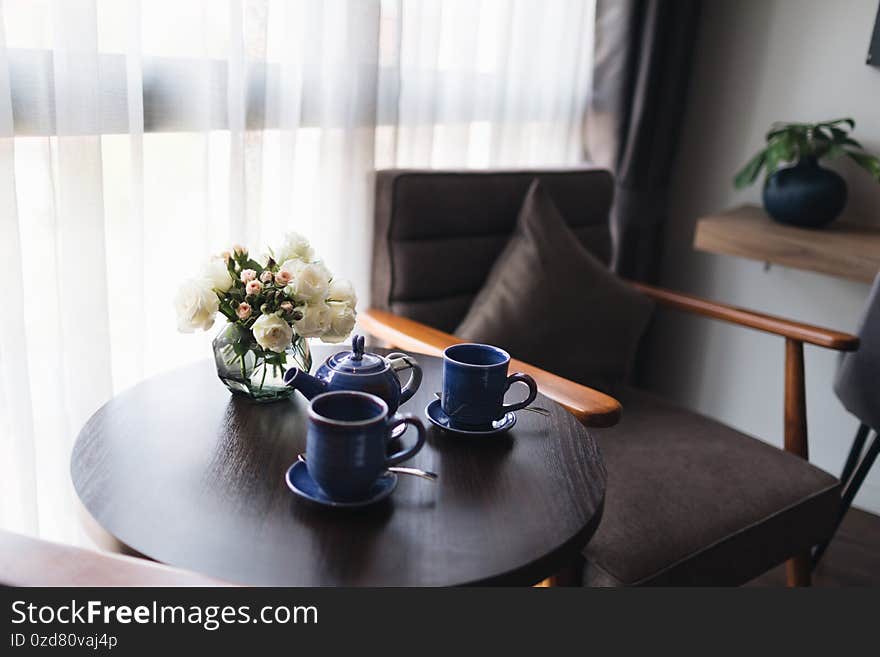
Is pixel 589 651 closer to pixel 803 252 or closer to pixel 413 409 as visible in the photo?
pixel 413 409

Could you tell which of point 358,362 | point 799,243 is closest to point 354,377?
point 358,362

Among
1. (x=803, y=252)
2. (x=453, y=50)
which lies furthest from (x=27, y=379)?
(x=803, y=252)

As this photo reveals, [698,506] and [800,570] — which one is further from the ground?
[698,506]

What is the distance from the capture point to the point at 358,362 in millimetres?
1041

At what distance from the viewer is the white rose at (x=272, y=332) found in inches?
40.4

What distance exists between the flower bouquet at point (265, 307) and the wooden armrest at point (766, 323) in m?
1.01

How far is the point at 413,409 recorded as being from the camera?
1.18m

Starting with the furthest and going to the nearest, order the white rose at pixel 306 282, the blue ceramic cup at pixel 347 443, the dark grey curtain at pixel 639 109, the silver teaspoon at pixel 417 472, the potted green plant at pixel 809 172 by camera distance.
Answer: the dark grey curtain at pixel 639 109
the potted green plant at pixel 809 172
the white rose at pixel 306 282
the silver teaspoon at pixel 417 472
the blue ceramic cup at pixel 347 443

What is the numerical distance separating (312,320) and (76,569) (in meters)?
0.42

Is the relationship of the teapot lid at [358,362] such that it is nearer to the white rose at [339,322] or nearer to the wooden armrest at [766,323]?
the white rose at [339,322]

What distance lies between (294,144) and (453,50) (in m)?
0.52

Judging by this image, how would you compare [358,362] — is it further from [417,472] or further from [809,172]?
[809,172]

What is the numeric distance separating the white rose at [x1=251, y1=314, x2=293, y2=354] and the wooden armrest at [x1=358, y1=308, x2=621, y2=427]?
45 cm

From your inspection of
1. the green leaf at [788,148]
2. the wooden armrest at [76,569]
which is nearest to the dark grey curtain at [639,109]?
the green leaf at [788,148]
